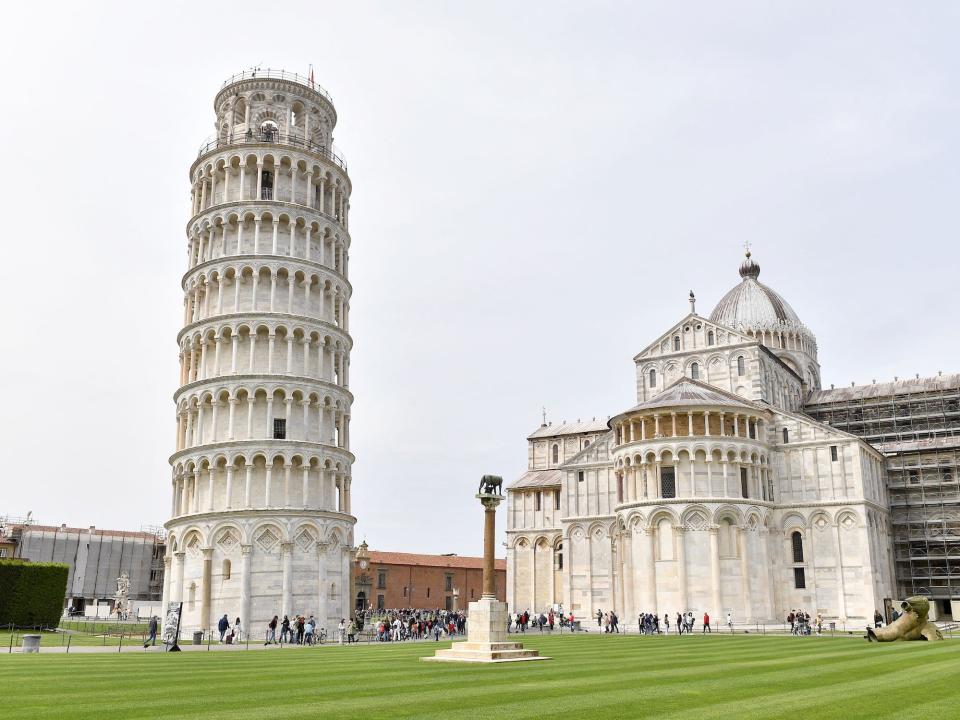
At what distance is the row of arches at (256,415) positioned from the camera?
167ft

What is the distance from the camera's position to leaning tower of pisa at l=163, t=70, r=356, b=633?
49094 millimetres

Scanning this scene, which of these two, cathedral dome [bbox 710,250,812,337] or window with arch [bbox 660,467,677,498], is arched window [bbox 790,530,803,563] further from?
cathedral dome [bbox 710,250,812,337]

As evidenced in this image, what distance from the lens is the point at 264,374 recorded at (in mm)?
51219

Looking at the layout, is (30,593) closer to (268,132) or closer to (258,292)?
(258,292)

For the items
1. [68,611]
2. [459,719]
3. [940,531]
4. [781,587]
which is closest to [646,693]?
[459,719]

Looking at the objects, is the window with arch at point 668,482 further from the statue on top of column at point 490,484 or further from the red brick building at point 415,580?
the red brick building at point 415,580

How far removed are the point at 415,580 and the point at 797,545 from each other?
5734 centimetres

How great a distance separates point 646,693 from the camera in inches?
623

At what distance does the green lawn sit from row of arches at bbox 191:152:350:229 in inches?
1371

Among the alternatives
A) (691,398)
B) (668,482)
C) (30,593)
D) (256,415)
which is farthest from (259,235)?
(668,482)

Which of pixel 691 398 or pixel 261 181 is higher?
pixel 261 181

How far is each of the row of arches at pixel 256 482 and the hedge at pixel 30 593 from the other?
8.49m

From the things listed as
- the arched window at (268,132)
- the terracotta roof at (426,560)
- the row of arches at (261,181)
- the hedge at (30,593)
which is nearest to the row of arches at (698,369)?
the row of arches at (261,181)

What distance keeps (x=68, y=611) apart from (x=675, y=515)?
5760 centimetres
